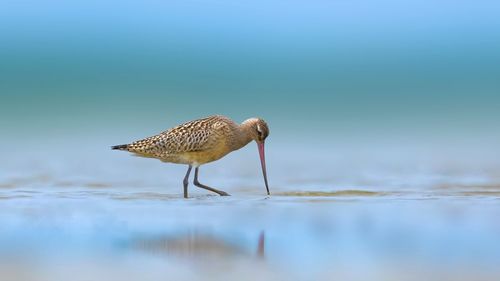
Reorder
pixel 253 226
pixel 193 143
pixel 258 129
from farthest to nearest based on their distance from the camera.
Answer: pixel 258 129 < pixel 193 143 < pixel 253 226

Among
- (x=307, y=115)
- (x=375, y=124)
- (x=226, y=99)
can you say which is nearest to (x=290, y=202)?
(x=375, y=124)

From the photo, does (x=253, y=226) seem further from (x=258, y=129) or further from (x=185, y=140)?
(x=258, y=129)

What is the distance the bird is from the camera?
37.6 ft

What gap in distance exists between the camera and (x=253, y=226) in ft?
27.6

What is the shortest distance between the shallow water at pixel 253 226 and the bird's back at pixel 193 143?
1.23 feet

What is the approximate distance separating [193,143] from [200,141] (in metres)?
0.07

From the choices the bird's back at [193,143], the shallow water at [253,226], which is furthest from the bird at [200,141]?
the shallow water at [253,226]

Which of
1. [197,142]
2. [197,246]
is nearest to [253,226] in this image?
[197,246]

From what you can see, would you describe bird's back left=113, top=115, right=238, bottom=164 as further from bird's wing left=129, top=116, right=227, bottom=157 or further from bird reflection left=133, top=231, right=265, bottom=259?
bird reflection left=133, top=231, right=265, bottom=259

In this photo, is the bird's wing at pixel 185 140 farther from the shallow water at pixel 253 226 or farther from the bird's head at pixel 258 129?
the shallow water at pixel 253 226

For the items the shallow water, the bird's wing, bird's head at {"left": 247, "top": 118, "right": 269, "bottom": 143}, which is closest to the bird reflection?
the shallow water

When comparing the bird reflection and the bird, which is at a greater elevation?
the bird

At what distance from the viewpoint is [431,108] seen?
86.6 feet

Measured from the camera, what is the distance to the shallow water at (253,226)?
6684 mm
